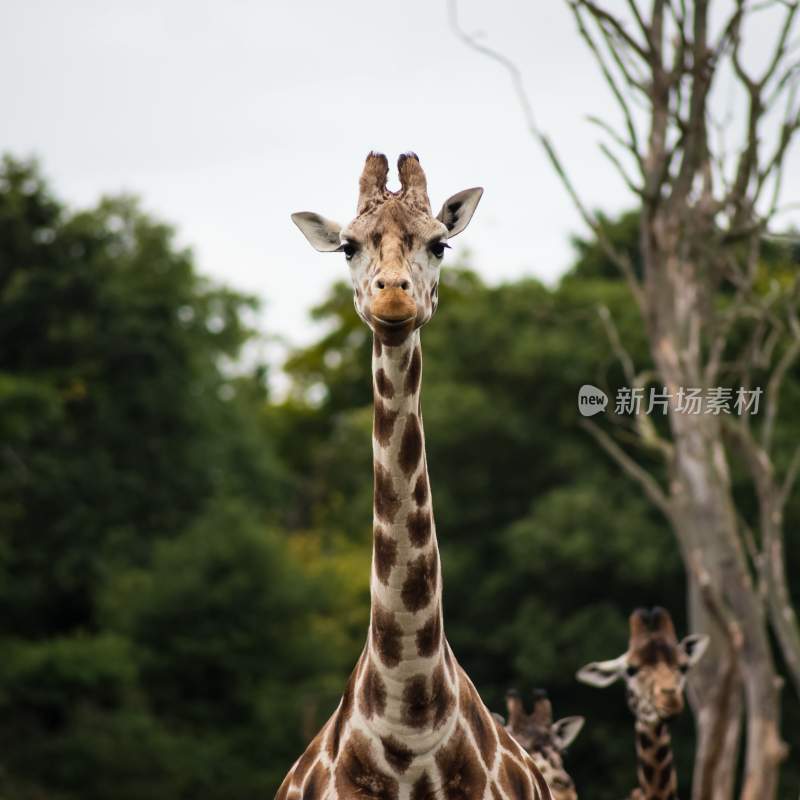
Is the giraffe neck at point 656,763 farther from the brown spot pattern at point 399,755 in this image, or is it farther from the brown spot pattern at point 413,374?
the brown spot pattern at point 413,374

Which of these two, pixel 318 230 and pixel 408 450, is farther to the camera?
pixel 318 230

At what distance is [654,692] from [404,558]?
3.07 metres

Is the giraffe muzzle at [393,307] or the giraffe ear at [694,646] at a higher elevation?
the giraffe muzzle at [393,307]

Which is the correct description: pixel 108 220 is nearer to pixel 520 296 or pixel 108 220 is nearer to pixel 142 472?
pixel 142 472

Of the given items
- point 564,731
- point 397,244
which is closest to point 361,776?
point 397,244

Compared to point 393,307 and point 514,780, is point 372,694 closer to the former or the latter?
point 514,780

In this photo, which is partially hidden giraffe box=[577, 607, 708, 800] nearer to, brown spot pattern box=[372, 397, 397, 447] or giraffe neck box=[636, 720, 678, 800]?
giraffe neck box=[636, 720, 678, 800]

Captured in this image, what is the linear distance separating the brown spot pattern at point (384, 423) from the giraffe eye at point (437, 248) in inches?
20.8

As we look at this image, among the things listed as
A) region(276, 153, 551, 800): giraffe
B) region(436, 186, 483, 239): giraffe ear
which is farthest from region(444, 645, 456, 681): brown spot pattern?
region(436, 186, 483, 239): giraffe ear

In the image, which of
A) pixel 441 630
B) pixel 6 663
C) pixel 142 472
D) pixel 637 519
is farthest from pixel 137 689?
pixel 441 630

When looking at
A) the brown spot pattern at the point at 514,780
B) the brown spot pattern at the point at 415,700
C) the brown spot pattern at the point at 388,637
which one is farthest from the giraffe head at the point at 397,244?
the brown spot pattern at the point at 514,780

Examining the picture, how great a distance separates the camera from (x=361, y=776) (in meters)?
Answer: 4.91

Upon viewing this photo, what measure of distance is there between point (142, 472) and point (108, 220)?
570 centimetres

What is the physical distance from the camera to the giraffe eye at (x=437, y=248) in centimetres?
484
